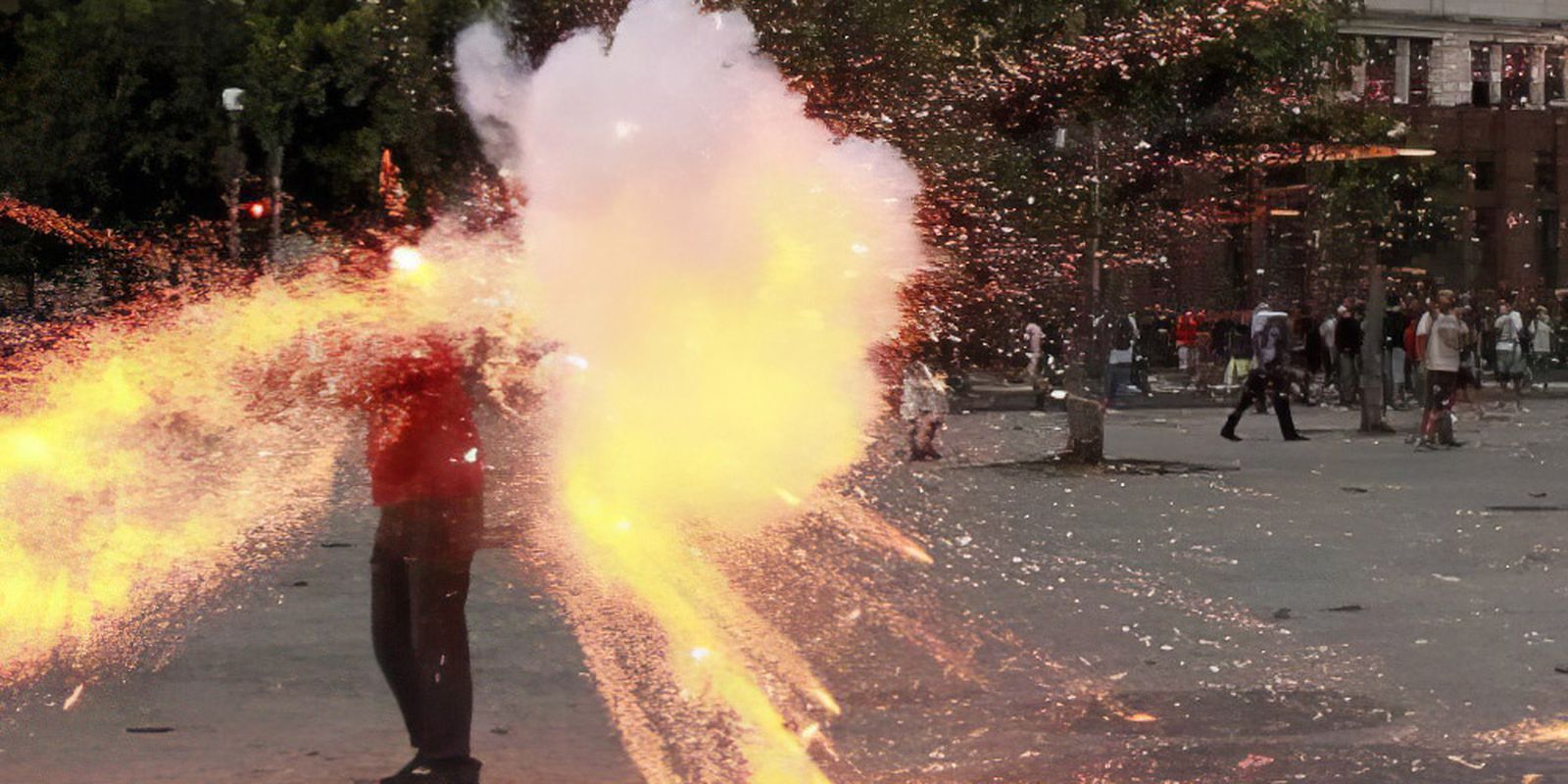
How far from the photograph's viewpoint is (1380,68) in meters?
26.4

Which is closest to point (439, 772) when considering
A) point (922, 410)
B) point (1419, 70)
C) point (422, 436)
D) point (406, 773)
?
point (406, 773)

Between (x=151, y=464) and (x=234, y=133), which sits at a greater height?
(x=234, y=133)

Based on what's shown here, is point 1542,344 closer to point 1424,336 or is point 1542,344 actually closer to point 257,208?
point 1424,336

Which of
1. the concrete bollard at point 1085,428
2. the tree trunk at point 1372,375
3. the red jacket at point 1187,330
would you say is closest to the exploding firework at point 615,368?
the concrete bollard at point 1085,428

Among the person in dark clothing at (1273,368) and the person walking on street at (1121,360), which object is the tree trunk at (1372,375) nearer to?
the person in dark clothing at (1273,368)

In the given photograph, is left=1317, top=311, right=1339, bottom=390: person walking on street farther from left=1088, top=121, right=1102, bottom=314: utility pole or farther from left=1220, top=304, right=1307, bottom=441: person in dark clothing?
left=1088, top=121, right=1102, bottom=314: utility pole

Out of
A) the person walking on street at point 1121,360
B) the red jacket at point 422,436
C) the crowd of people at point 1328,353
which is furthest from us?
the person walking on street at point 1121,360

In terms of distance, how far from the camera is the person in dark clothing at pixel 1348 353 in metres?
28.5

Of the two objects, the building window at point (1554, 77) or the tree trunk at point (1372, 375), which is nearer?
the tree trunk at point (1372, 375)

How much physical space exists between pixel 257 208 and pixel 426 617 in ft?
79.3

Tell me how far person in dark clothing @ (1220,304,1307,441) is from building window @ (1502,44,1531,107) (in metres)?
20.8

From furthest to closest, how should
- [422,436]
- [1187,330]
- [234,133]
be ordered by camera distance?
[1187,330] < [234,133] < [422,436]

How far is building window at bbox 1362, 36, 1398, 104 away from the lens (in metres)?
22.3

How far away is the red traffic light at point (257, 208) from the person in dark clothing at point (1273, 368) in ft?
41.0
